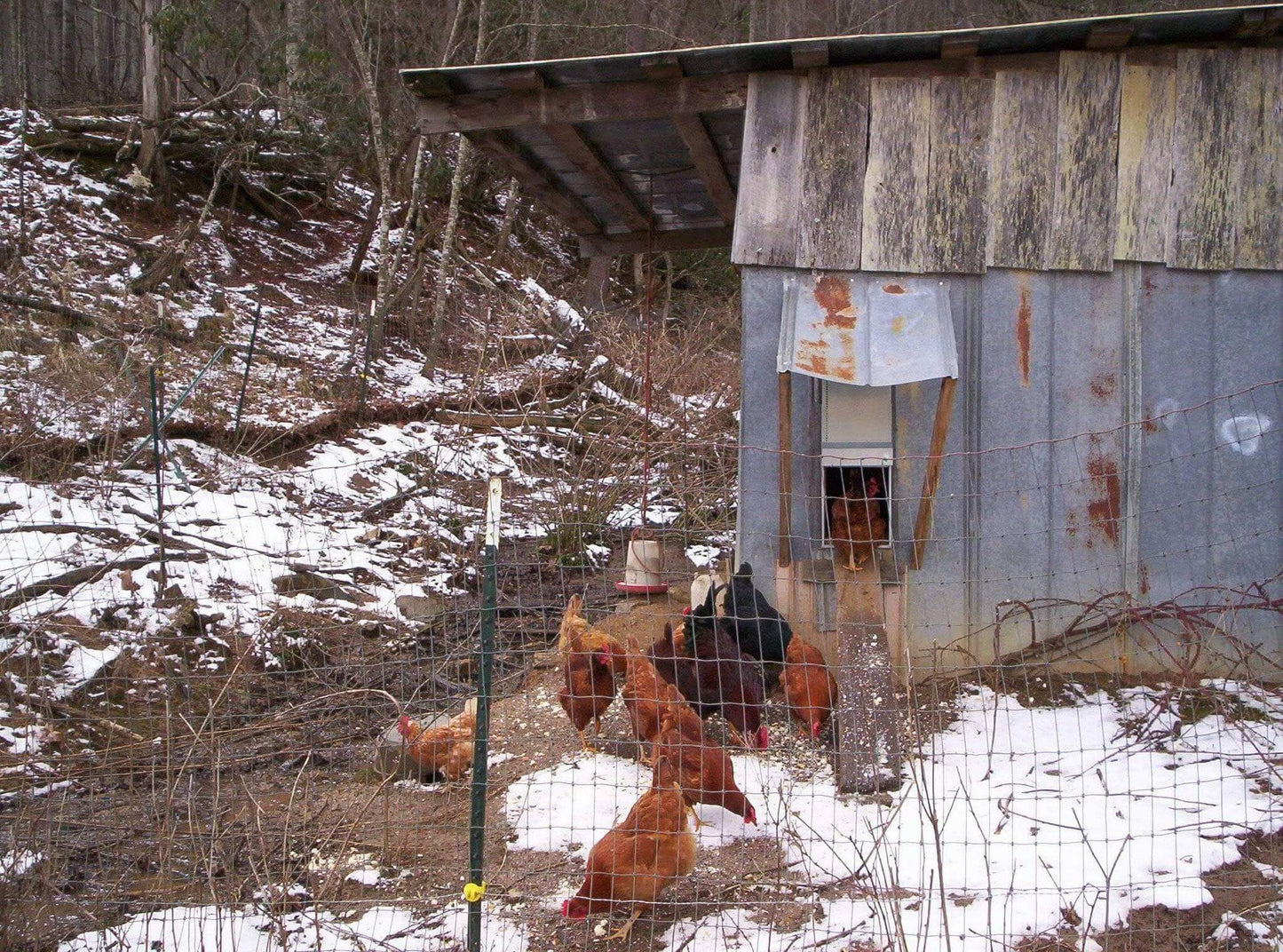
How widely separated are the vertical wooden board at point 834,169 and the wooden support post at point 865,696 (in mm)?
1848

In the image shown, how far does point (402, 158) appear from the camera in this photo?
663 inches

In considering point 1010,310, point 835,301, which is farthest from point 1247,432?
point 835,301

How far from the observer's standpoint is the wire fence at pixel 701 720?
3.77 meters

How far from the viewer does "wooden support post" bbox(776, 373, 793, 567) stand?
581 centimetres

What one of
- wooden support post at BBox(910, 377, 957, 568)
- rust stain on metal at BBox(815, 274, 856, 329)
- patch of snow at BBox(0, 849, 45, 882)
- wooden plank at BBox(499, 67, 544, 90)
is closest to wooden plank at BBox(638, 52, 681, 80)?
wooden plank at BBox(499, 67, 544, 90)

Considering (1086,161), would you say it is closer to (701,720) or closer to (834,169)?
(834,169)

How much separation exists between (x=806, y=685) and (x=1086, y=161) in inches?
129

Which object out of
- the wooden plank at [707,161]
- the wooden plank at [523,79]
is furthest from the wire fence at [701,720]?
the wooden plank at [523,79]

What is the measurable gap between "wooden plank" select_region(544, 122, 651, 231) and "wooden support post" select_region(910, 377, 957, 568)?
8.82 ft

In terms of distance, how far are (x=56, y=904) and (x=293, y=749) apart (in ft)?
6.29

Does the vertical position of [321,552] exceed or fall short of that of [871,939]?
it exceeds it

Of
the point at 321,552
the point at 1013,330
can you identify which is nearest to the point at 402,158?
the point at 321,552

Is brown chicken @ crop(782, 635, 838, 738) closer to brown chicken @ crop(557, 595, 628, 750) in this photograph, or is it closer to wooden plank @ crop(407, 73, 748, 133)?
brown chicken @ crop(557, 595, 628, 750)

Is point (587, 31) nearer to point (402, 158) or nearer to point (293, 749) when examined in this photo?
point (402, 158)
